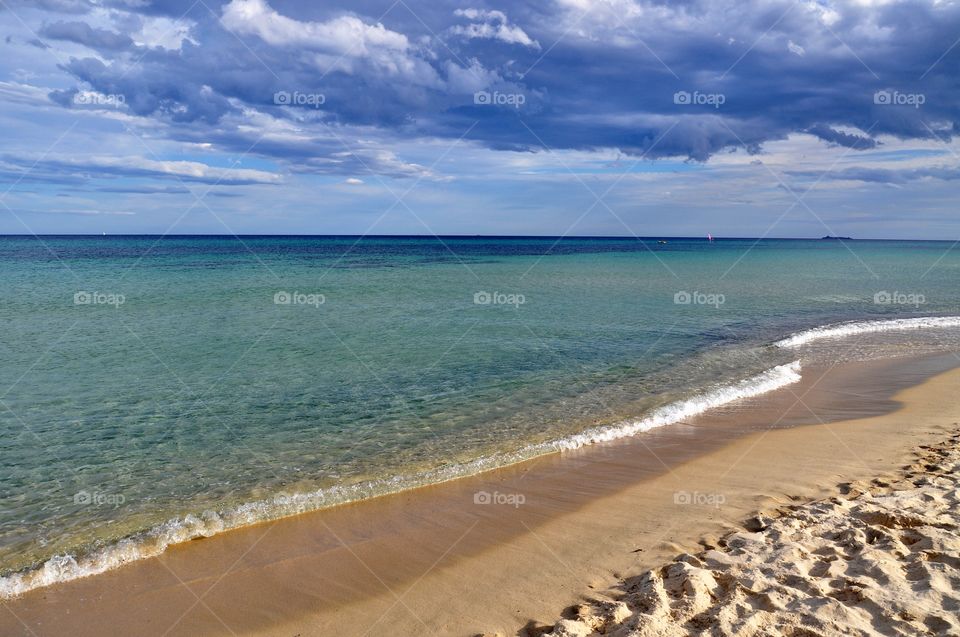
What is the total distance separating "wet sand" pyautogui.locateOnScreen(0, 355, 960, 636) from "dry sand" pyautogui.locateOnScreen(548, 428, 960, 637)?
523mm

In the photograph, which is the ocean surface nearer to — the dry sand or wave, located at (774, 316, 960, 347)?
wave, located at (774, 316, 960, 347)

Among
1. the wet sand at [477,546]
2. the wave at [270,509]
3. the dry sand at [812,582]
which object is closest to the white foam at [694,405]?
the wave at [270,509]

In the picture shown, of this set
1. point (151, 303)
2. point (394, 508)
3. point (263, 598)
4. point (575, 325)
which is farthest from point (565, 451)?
point (151, 303)

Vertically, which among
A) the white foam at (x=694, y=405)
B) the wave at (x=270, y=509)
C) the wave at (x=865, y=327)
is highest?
the wave at (x=865, y=327)

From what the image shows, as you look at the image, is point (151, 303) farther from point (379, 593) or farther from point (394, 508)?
point (379, 593)

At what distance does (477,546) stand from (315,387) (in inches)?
278

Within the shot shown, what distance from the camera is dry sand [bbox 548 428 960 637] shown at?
14.8 feet

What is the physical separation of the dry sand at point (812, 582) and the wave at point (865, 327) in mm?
13175

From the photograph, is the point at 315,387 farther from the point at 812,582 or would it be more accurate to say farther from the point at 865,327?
the point at 865,327

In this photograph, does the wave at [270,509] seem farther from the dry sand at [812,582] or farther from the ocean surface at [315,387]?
the dry sand at [812,582]

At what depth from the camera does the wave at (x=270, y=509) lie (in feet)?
19.9


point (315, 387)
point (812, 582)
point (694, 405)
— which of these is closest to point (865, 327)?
point (694, 405)

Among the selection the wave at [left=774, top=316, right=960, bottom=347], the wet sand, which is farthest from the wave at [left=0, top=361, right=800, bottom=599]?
the wave at [left=774, top=316, right=960, bottom=347]

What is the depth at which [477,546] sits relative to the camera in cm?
659
